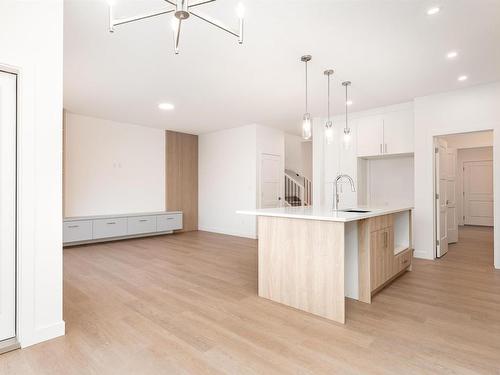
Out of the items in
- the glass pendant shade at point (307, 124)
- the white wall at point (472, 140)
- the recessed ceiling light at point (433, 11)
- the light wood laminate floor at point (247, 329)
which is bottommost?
the light wood laminate floor at point (247, 329)

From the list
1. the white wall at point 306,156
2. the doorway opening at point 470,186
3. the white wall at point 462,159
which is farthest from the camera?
the white wall at point 306,156

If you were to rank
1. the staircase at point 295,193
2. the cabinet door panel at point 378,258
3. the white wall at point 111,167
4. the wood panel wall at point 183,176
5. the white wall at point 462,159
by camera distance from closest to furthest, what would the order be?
the cabinet door panel at point 378,258 < the white wall at point 111,167 < the wood panel wall at point 183,176 < the staircase at point 295,193 < the white wall at point 462,159

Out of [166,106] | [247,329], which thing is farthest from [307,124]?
[166,106]

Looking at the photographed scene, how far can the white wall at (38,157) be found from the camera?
6.57 feet

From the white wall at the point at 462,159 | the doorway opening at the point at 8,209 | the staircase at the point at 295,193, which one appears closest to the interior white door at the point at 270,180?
the staircase at the point at 295,193

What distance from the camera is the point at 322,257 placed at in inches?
101

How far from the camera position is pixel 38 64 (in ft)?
6.82

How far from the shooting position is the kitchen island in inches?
98.0

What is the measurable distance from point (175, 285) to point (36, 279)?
1554 millimetres

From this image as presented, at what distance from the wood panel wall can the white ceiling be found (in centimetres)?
232

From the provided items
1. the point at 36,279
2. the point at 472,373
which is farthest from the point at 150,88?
the point at 472,373

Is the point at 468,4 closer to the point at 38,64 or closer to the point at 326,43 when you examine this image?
the point at 326,43

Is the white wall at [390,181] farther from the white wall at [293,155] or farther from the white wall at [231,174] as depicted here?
the white wall at [293,155]

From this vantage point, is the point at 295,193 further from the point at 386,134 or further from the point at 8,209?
the point at 8,209
